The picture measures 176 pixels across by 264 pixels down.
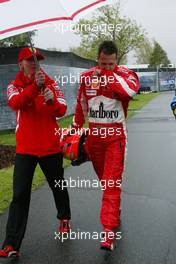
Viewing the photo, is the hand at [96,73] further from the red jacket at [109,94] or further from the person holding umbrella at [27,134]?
the person holding umbrella at [27,134]

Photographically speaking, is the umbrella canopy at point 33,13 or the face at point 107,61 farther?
the face at point 107,61

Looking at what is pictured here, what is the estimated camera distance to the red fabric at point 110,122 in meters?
4.60

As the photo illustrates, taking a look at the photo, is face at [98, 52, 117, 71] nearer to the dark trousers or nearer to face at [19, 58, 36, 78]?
face at [19, 58, 36, 78]

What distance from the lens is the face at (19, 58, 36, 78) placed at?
15.0ft

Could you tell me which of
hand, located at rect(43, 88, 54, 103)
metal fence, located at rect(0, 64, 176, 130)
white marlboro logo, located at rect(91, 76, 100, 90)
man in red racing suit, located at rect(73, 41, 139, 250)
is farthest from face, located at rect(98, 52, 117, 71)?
metal fence, located at rect(0, 64, 176, 130)

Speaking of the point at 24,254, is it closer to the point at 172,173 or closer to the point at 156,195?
the point at 156,195

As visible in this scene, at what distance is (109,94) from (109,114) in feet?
0.60

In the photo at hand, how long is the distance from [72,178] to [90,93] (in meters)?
3.70

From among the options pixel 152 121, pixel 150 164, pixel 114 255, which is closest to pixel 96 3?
pixel 114 255

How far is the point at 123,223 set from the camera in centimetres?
548

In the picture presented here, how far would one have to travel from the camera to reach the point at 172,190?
22.9 ft

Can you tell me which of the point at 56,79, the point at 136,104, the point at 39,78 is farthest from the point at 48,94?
the point at 136,104

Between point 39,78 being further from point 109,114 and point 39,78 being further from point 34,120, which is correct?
point 109,114

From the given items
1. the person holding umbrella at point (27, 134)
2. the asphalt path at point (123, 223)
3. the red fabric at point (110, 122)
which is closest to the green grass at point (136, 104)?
the asphalt path at point (123, 223)
